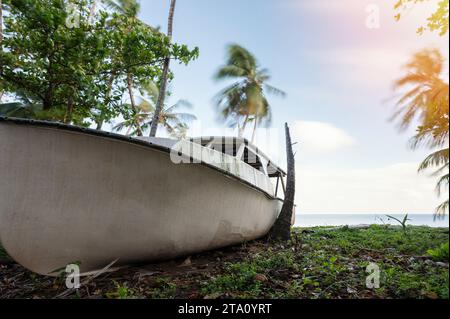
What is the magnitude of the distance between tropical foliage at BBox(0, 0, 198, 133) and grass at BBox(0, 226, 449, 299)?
16.3ft

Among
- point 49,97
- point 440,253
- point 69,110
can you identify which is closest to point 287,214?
point 440,253

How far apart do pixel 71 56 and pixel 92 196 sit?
5.23m

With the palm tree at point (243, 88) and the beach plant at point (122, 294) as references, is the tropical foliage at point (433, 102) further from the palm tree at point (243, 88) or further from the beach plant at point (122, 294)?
the palm tree at point (243, 88)

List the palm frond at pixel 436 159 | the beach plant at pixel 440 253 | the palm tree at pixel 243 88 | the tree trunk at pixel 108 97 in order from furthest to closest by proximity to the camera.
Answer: the palm tree at pixel 243 88 < the tree trunk at pixel 108 97 < the palm frond at pixel 436 159 < the beach plant at pixel 440 253

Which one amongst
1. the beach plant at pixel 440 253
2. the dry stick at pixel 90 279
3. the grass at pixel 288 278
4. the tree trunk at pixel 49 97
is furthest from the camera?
the tree trunk at pixel 49 97

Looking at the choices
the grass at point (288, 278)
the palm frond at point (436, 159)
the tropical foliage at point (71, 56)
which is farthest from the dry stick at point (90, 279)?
the tropical foliage at point (71, 56)

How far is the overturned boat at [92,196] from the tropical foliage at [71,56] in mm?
4344

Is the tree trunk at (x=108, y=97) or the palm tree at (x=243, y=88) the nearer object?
the tree trunk at (x=108, y=97)

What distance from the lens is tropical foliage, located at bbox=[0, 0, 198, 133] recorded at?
5.54 m

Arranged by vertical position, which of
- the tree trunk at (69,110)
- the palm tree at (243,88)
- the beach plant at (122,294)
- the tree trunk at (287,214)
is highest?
the palm tree at (243,88)

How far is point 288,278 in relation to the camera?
104 inches

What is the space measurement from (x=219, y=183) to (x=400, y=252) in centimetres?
288

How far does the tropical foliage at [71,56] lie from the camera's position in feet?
18.2

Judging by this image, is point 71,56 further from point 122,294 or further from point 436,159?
point 436,159
